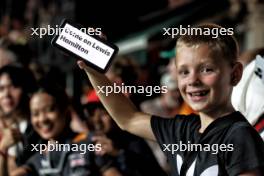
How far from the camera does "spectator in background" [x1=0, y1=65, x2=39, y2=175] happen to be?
4051mm

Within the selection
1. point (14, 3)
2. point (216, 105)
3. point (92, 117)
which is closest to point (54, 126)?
point (92, 117)

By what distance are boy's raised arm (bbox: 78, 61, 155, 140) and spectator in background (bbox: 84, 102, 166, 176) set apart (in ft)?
2.45

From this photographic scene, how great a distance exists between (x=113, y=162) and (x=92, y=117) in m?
0.49

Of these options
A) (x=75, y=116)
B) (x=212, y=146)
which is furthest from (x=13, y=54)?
(x=212, y=146)

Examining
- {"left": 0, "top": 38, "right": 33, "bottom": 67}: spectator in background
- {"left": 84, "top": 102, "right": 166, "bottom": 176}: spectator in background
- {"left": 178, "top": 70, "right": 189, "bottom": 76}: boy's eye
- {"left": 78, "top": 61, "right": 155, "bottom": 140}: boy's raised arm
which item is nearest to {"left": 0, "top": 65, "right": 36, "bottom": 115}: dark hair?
{"left": 0, "top": 38, "right": 33, "bottom": 67}: spectator in background

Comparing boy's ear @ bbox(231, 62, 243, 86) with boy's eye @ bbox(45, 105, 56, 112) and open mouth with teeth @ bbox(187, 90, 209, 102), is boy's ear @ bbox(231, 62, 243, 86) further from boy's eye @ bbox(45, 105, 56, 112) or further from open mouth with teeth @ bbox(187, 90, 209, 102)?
boy's eye @ bbox(45, 105, 56, 112)

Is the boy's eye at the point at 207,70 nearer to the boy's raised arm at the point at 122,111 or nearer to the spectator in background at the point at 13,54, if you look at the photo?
the boy's raised arm at the point at 122,111

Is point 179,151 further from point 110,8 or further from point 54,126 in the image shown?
point 110,8

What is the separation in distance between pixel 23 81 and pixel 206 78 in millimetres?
2429

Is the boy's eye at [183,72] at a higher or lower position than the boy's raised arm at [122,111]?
higher

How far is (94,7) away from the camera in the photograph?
12.4 m

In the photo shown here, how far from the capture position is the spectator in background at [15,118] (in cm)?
405

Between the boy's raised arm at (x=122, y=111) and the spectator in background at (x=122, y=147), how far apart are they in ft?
2.45

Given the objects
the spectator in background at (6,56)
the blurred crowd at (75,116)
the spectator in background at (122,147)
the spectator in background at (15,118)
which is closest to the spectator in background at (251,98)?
the blurred crowd at (75,116)
